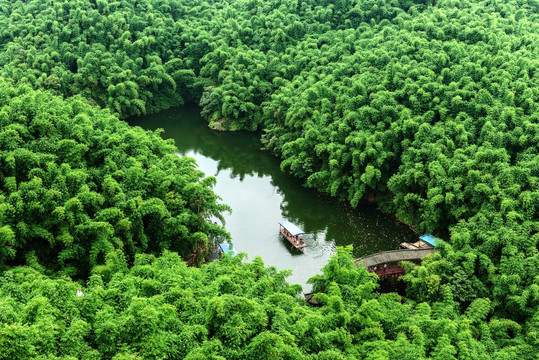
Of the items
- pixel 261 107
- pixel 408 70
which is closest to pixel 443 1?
pixel 408 70

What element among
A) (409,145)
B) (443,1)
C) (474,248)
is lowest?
(474,248)

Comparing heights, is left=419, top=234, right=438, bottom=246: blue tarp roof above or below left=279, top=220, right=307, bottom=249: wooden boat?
above

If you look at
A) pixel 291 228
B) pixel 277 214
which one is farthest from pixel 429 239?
pixel 277 214

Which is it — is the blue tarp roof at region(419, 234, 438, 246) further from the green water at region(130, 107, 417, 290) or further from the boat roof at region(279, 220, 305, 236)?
the boat roof at region(279, 220, 305, 236)

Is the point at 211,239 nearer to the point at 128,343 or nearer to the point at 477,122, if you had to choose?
the point at 128,343

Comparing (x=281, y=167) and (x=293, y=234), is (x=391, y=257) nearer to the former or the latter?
(x=293, y=234)

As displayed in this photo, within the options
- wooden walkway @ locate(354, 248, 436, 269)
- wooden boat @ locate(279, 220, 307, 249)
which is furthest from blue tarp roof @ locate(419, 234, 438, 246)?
wooden boat @ locate(279, 220, 307, 249)

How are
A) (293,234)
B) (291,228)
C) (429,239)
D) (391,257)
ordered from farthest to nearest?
1. (291,228)
2. (293,234)
3. (429,239)
4. (391,257)
